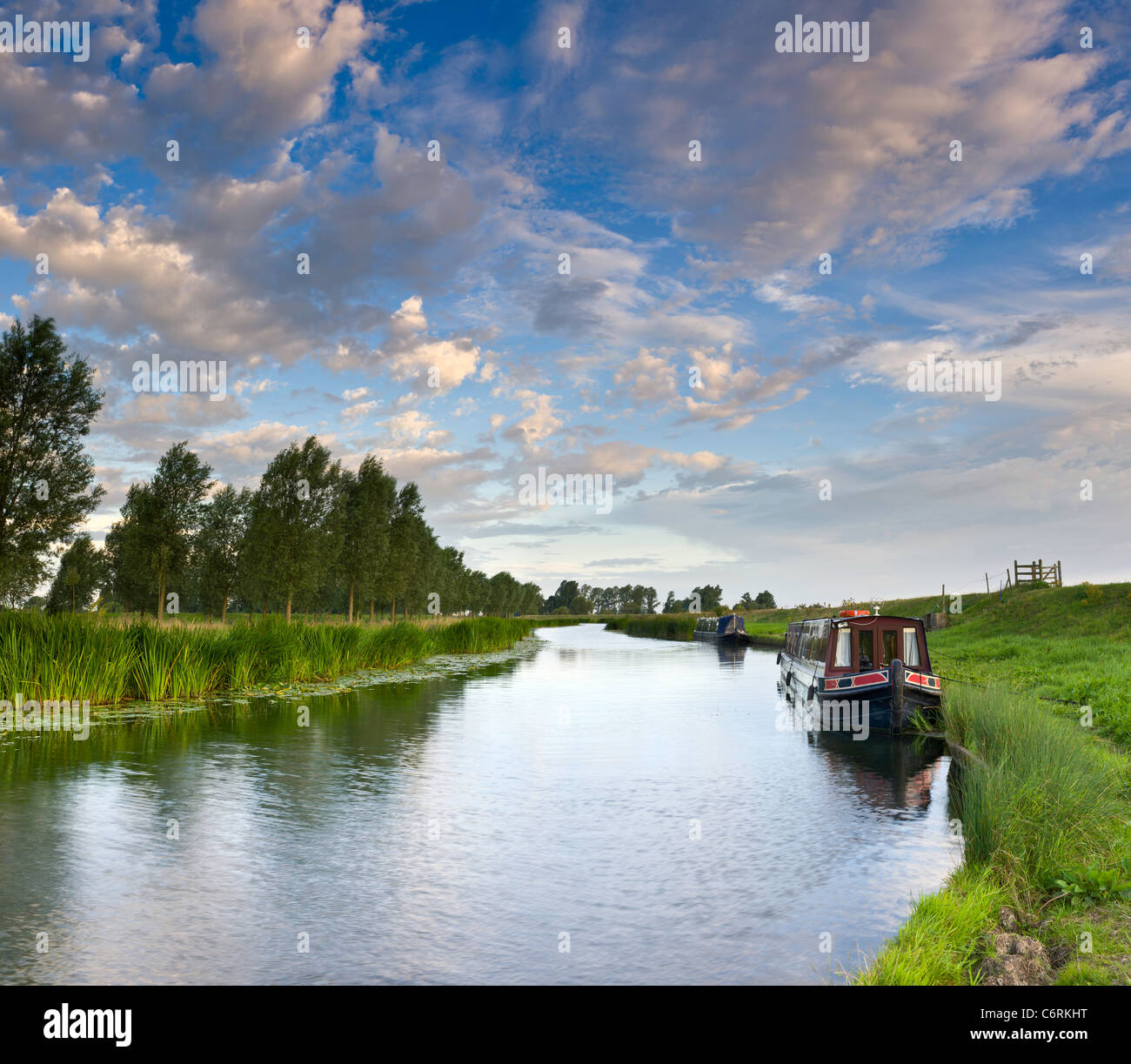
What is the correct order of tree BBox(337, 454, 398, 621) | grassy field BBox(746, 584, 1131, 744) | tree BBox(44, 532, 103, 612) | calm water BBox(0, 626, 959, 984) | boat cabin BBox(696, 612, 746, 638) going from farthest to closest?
tree BBox(44, 532, 103, 612) < boat cabin BBox(696, 612, 746, 638) < tree BBox(337, 454, 398, 621) < grassy field BBox(746, 584, 1131, 744) < calm water BBox(0, 626, 959, 984)

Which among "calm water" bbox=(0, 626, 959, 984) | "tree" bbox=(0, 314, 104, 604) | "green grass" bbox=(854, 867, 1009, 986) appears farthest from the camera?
"tree" bbox=(0, 314, 104, 604)

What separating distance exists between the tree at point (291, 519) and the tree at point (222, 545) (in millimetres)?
10629

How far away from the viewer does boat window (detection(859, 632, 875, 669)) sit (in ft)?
79.8

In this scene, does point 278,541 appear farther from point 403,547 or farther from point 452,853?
point 452,853

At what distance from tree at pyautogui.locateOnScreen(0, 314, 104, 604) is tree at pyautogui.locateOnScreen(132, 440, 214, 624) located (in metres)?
11.8

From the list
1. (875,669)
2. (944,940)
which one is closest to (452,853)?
(944,940)

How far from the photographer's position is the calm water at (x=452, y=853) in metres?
7.31

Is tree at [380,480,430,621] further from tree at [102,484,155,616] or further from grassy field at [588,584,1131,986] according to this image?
grassy field at [588,584,1131,986]

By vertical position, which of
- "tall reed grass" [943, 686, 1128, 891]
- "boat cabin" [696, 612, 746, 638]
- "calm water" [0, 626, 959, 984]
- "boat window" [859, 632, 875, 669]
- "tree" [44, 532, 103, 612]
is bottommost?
"boat cabin" [696, 612, 746, 638]

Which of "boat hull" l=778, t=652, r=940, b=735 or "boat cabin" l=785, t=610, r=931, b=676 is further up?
"boat cabin" l=785, t=610, r=931, b=676

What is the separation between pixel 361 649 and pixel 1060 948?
32206 millimetres

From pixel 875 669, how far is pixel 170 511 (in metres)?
39.4

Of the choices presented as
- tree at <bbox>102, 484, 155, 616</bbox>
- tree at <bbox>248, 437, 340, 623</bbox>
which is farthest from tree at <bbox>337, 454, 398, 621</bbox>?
tree at <bbox>102, 484, 155, 616</bbox>
